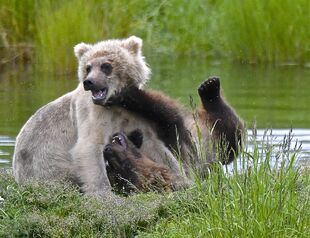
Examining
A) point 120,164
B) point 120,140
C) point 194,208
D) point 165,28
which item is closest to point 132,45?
point 120,140

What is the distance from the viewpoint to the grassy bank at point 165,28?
19.6 meters

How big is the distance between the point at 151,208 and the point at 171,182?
849 mm

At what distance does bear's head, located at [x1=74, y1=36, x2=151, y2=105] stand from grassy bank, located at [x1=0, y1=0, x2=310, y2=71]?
9744mm

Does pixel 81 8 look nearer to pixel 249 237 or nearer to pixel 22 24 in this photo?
pixel 22 24

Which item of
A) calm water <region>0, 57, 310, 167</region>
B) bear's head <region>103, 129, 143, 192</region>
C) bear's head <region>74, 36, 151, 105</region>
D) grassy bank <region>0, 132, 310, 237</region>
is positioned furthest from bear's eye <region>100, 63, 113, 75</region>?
calm water <region>0, 57, 310, 167</region>

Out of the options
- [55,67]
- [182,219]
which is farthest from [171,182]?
[55,67]

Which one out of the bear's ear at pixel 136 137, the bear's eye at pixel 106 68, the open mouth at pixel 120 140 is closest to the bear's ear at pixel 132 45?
the bear's eye at pixel 106 68

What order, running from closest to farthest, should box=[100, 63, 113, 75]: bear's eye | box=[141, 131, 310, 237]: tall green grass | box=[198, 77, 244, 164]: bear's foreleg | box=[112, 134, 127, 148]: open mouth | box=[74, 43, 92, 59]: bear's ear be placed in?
box=[141, 131, 310, 237]: tall green grass, box=[112, 134, 127, 148]: open mouth, box=[100, 63, 113, 75]: bear's eye, box=[74, 43, 92, 59]: bear's ear, box=[198, 77, 244, 164]: bear's foreleg

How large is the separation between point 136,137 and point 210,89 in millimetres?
1109

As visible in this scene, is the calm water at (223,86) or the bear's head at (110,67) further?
the calm water at (223,86)

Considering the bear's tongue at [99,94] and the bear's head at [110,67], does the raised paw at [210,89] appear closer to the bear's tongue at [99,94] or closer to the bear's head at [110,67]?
the bear's head at [110,67]

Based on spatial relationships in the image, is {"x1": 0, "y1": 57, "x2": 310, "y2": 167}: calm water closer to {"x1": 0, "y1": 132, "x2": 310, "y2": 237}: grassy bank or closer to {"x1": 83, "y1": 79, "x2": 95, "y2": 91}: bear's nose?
{"x1": 83, "y1": 79, "x2": 95, "y2": 91}: bear's nose

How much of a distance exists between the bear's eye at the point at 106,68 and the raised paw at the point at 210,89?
92 centimetres

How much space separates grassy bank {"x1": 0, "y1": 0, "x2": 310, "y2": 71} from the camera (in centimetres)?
1961
